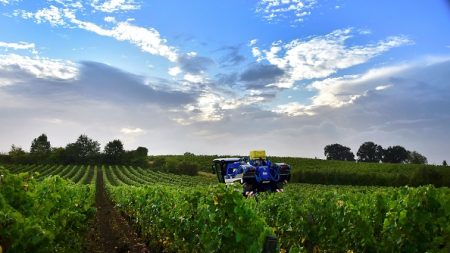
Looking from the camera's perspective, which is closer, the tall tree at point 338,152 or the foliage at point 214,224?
the foliage at point 214,224

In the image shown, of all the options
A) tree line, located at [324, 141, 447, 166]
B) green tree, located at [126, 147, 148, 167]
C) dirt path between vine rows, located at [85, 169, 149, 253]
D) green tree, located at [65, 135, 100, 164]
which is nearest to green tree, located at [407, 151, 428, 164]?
tree line, located at [324, 141, 447, 166]

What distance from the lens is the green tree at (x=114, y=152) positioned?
129500 mm

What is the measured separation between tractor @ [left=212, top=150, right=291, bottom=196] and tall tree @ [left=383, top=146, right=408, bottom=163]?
9451 cm

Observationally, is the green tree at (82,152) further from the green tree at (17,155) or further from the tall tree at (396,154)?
the tall tree at (396,154)

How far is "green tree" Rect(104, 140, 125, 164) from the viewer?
130m

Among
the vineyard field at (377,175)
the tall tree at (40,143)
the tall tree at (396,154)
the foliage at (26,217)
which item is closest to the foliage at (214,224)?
the foliage at (26,217)

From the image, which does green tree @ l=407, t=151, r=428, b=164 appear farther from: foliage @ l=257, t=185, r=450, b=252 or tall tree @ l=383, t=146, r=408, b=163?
foliage @ l=257, t=185, r=450, b=252

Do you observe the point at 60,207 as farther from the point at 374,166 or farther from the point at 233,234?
the point at 374,166

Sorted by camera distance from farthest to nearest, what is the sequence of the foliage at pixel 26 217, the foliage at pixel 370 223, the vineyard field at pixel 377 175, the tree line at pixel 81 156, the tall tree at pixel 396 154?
the tree line at pixel 81 156, the tall tree at pixel 396 154, the vineyard field at pixel 377 175, the foliage at pixel 370 223, the foliage at pixel 26 217

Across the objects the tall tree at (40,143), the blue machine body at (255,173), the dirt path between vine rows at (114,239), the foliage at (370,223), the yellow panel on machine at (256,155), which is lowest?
the dirt path between vine rows at (114,239)

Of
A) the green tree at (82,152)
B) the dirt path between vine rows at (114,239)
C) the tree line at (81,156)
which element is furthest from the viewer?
the green tree at (82,152)

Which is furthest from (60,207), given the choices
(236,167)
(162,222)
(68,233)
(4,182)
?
(236,167)

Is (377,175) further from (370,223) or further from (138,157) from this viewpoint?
(138,157)

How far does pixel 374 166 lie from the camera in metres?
82.5
